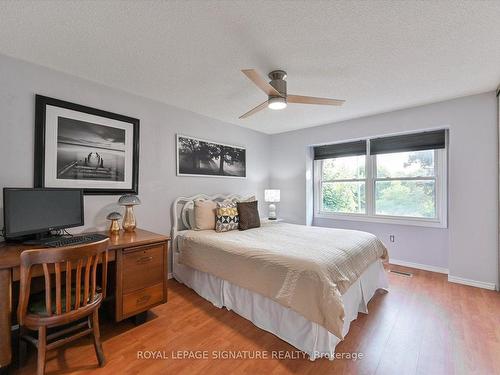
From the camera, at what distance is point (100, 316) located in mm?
2232

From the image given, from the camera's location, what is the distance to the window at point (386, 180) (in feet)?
11.3

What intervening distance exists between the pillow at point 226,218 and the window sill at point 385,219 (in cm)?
208

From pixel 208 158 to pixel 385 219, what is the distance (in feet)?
9.94

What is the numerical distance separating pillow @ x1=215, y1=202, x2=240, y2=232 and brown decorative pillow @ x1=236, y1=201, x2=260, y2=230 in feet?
0.23

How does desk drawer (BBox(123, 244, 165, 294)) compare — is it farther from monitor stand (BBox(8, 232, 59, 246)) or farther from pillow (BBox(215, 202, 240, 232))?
pillow (BBox(215, 202, 240, 232))

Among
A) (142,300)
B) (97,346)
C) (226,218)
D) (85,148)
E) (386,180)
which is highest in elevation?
(85,148)

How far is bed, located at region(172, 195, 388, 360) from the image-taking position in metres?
1.69

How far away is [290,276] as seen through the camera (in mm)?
1824

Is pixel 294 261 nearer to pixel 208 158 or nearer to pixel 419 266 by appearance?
pixel 208 158

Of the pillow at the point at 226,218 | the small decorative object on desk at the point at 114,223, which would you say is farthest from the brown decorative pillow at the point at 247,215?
the small decorative object on desk at the point at 114,223

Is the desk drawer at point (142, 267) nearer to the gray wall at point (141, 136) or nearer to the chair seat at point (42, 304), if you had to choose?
the chair seat at point (42, 304)

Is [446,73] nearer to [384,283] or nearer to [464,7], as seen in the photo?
[464,7]

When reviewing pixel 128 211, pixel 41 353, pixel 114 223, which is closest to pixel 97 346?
pixel 41 353

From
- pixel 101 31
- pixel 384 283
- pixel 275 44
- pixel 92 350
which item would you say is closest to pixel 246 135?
pixel 275 44
